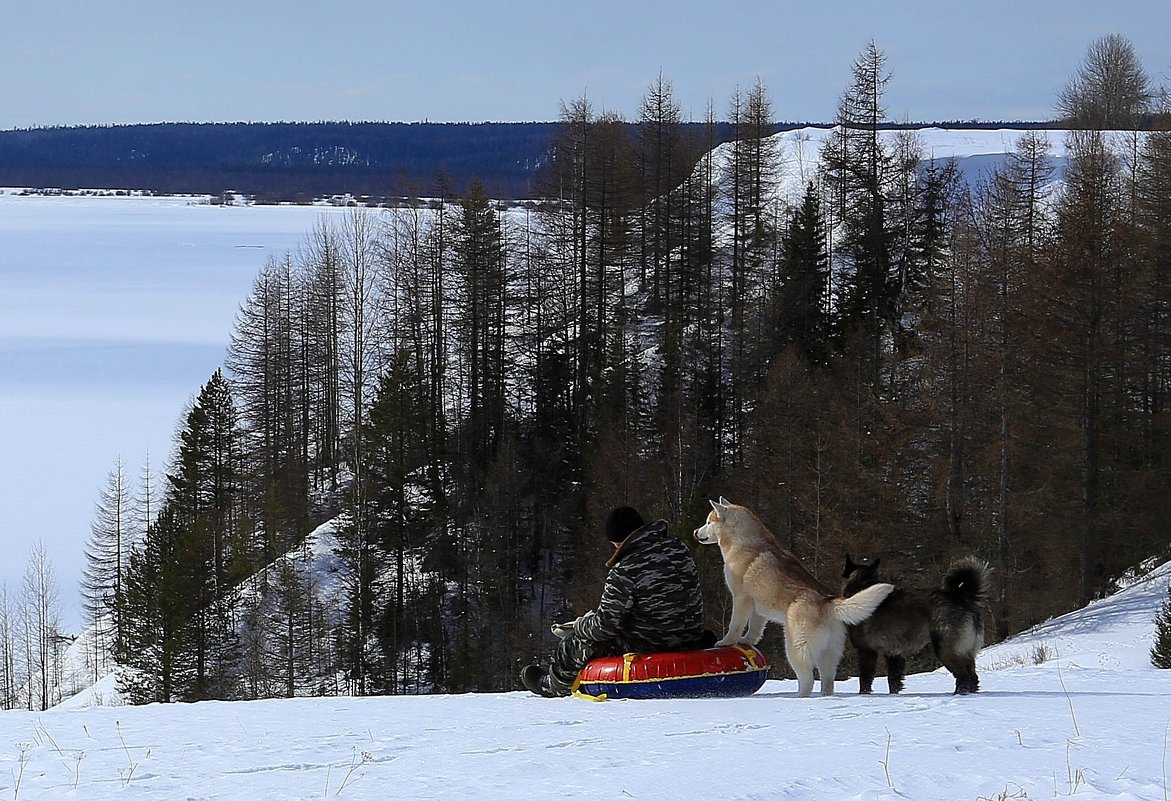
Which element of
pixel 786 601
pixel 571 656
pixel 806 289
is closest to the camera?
pixel 786 601

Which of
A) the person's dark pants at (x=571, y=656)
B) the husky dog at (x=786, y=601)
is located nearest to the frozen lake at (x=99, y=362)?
the person's dark pants at (x=571, y=656)

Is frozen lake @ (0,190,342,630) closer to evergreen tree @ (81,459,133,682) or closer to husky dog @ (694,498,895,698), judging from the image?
evergreen tree @ (81,459,133,682)

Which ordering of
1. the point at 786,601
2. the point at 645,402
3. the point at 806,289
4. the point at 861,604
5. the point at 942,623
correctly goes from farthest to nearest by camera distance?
the point at 806,289 < the point at 645,402 < the point at 786,601 < the point at 942,623 < the point at 861,604

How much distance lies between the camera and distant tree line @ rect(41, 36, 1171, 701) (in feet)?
109

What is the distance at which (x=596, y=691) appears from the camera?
8.75 meters

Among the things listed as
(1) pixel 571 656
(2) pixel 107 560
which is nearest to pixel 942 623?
(1) pixel 571 656

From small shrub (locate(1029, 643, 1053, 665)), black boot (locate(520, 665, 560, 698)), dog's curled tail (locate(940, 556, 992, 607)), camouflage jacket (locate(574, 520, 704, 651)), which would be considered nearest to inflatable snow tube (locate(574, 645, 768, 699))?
camouflage jacket (locate(574, 520, 704, 651))

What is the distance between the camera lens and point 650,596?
8648mm

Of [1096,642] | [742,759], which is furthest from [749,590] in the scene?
[1096,642]

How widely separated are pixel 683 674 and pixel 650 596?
0.63 metres

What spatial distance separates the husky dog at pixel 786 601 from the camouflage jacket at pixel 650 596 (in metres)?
0.39

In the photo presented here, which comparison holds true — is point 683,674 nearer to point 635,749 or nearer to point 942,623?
point 942,623

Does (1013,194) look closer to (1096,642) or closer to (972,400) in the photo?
(972,400)

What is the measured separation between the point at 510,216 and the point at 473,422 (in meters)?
15.0
